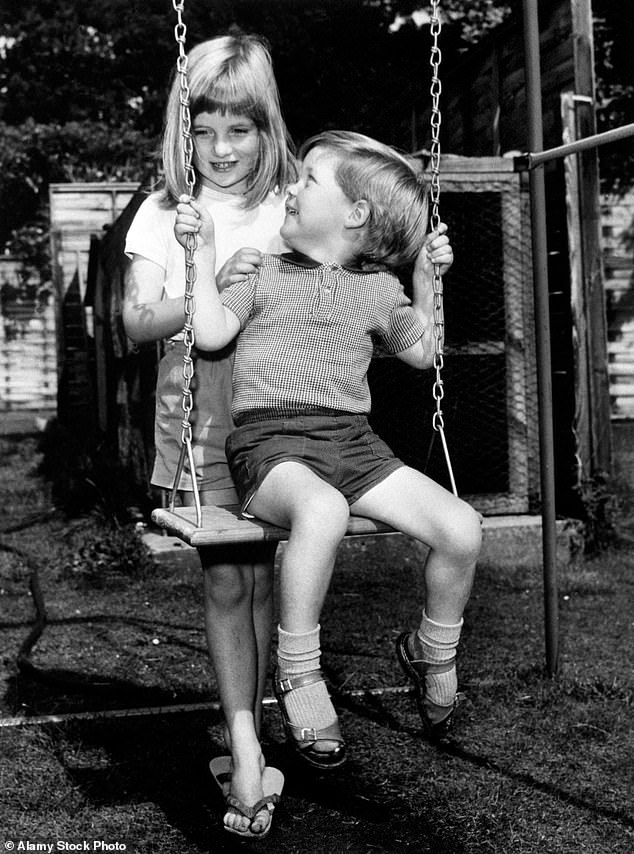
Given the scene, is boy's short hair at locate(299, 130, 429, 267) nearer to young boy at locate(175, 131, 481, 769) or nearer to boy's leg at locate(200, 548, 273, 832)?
young boy at locate(175, 131, 481, 769)

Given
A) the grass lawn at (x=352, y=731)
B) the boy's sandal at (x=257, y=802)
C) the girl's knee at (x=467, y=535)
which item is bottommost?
the grass lawn at (x=352, y=731)

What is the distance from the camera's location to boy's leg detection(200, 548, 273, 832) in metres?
2.36

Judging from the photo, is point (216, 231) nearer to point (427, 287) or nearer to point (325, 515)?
point (427, 287)

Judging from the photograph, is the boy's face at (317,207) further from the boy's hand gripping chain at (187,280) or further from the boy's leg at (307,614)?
the boy's leg at (307,614)

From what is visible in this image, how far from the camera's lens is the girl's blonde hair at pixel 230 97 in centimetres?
241

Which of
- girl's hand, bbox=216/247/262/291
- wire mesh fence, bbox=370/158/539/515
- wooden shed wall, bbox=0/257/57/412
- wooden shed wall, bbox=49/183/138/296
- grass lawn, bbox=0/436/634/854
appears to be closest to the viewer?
girl's hand, bbox=216/247/262/291

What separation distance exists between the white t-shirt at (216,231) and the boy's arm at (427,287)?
318mm

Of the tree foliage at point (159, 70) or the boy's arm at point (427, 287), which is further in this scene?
the tree foliage at point (159, 70)

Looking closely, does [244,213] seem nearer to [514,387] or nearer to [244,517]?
[244,517]

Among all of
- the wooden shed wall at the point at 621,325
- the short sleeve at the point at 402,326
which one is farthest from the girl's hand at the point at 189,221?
the wooden shed wall at the point at 621,325

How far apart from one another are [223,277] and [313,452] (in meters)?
0.43

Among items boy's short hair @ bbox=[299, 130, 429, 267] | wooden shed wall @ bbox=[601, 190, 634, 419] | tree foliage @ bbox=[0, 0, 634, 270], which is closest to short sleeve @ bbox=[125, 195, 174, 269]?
boy's short hair @ bbox=[299, 130, 429, 267]

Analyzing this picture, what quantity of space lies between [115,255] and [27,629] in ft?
10.9

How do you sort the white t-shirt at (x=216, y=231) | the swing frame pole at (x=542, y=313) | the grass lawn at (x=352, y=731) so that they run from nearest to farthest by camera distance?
the white t-shirt at (x=216, y=231) < the grass lawn at (x=352, y=731) < the swing frame pole at (x=542, y=313)
